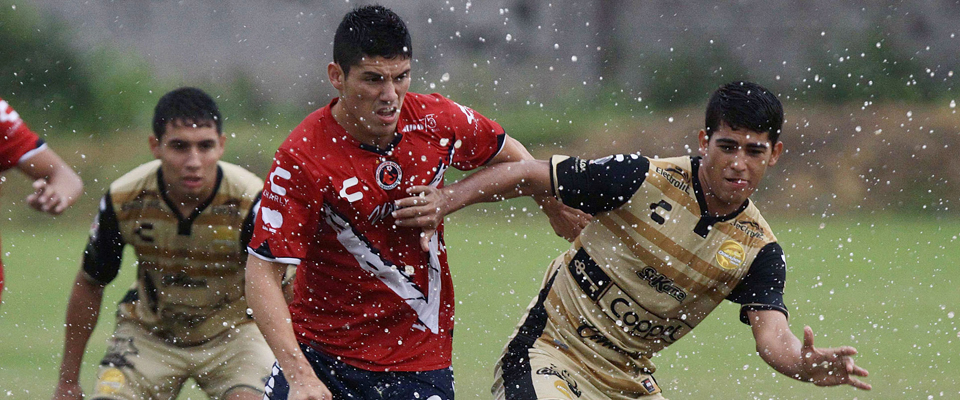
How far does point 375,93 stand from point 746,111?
138cm

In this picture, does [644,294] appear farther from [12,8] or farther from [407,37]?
[12,8]

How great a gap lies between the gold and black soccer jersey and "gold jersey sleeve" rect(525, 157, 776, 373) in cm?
157

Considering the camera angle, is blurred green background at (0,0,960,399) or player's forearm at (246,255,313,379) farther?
blurred green background at (0,0,960,399)

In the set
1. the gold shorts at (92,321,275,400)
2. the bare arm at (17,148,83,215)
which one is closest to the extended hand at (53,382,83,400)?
the gold shorts at (92,321,275,400)

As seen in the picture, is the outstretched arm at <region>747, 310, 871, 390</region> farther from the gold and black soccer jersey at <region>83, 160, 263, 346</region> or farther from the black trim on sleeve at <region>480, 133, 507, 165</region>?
the gold and black soccer jersey at <region>83, 160, 263, 346</region>

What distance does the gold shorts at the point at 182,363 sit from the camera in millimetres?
5160

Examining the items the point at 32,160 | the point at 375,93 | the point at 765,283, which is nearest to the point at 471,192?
the point at 375,93

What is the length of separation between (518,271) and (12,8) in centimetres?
1201

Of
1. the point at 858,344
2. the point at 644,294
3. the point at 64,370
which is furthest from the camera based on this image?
the point at 858,344

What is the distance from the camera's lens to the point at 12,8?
2003 centimetres

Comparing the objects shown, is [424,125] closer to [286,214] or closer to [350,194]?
[350,194]

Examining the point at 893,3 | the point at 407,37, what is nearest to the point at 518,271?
the point at 407,37

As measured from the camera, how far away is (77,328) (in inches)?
199

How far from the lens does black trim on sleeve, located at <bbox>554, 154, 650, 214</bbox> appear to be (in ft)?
13.7
